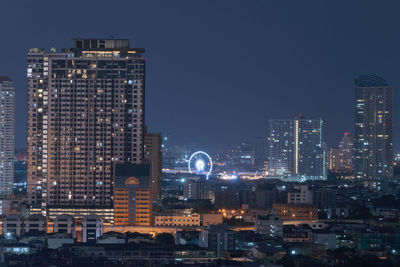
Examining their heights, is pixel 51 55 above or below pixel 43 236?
above

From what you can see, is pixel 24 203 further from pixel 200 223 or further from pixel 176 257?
pixel 176 257

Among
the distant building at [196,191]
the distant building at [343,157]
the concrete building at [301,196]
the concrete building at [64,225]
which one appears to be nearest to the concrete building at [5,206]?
the concrete building at [64,225]

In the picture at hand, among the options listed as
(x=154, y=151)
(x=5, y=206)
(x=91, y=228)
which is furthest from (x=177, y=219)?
(x=154, y=151)

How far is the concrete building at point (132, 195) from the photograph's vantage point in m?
66.2

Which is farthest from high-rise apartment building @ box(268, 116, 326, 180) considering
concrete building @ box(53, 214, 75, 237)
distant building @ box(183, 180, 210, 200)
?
concrete building @ box(53, 214, 75, 237)

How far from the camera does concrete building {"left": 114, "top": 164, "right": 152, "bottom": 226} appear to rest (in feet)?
217

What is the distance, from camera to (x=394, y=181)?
131 metres

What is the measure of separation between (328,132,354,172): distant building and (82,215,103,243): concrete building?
98.7m

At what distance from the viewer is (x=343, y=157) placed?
161750mm

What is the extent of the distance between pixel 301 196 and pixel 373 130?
165 feet

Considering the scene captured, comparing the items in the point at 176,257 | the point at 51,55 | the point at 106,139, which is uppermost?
the point at 51,55

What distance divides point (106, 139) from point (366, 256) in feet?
78.7

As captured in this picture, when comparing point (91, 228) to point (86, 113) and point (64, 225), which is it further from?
point (86, 113)

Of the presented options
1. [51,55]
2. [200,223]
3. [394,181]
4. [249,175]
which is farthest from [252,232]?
[249,175]
